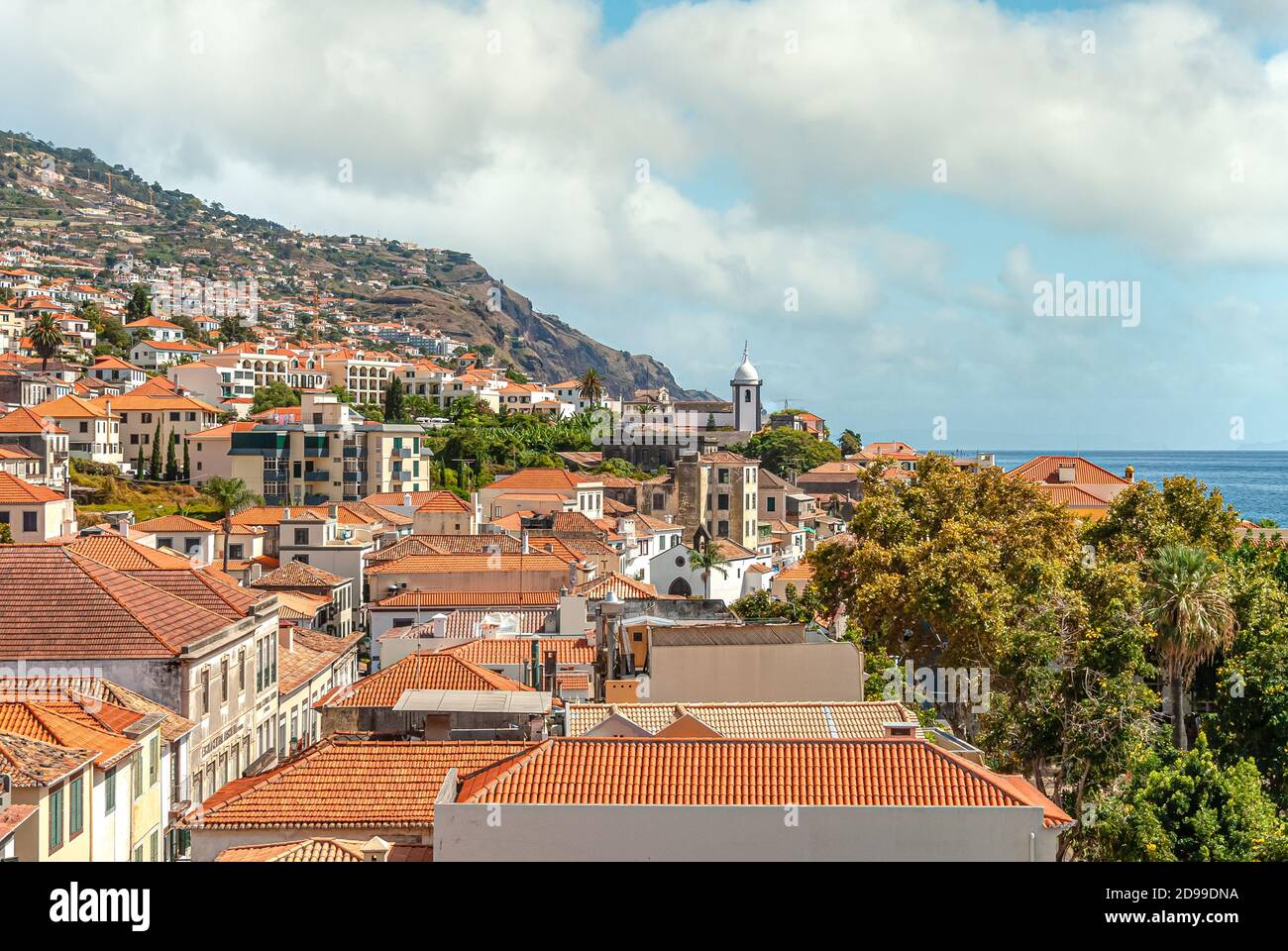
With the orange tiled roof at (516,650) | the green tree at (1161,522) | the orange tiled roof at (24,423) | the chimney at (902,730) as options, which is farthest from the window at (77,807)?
the orange tiled roof at (24,423)

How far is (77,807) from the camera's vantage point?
15.5 metres

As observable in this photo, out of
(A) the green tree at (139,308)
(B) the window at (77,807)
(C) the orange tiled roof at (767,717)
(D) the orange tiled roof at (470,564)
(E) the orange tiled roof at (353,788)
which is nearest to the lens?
(B) the window at (77,807)

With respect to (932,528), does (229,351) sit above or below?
above

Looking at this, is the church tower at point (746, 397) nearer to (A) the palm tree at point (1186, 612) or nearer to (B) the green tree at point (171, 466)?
(B) the green tree at point (171, 466)

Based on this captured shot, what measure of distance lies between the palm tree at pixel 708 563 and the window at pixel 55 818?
139 ft

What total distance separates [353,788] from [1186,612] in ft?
63.2

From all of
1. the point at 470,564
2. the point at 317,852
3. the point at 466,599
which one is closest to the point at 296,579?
the point at 470,564

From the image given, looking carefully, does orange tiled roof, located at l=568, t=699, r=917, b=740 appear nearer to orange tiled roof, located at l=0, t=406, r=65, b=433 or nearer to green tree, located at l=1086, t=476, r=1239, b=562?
green tree, located at l=1086, t=476, r=1239, b=562

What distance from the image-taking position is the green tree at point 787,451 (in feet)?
363
